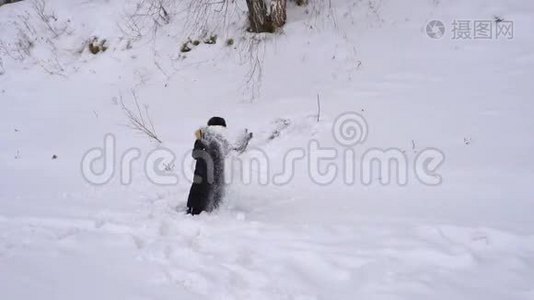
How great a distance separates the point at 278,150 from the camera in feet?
22.2

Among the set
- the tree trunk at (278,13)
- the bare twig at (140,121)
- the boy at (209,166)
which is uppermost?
the tree trunk at (278,13)

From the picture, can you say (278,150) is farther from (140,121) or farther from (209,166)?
(140,121)

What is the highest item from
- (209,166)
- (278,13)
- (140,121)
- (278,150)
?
(278,13)

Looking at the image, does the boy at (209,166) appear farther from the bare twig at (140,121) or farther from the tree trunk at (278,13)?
the tree trunk at (278,13)

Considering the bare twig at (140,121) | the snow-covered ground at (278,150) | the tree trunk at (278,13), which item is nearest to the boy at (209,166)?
the snow-covered ground at (278,150)

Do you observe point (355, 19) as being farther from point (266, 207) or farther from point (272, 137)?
point (266, 207)

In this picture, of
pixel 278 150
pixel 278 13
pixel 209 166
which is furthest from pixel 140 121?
pixel 209 166

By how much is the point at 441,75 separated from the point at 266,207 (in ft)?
12.2

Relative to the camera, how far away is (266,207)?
5543 millimetres

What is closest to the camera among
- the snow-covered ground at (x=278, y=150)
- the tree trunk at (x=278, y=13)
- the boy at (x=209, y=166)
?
the snow-covered ground at (x=278, y=150)

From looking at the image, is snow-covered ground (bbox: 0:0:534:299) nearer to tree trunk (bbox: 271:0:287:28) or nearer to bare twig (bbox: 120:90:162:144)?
bare twig (bbox: 120:90:162:144)

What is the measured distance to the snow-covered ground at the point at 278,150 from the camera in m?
4.05

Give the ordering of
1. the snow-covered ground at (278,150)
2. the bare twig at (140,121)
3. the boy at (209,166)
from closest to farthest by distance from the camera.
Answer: the snow-covered ground at (278,150), the boy at (209,166), the bare twig at (140,121)

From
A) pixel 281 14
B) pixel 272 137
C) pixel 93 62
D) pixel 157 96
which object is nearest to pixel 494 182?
pixel 272 137
